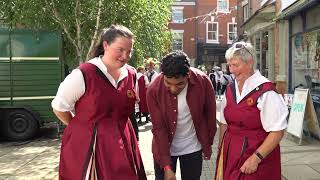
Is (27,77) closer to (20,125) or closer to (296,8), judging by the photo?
(20,125)

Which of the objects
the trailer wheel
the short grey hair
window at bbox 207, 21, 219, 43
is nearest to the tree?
the trailer wheel

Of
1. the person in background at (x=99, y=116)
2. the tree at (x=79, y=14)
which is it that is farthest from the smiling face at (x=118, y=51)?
the tree at (x=79, y=14)

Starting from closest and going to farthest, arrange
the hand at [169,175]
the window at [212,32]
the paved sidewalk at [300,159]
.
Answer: the hand at [169,175] < the paved sidewalk at [300,159] < the window at [212,32]

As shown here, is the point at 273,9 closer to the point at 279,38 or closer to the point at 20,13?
the point at 279,38

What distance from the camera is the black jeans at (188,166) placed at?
4.11 metres

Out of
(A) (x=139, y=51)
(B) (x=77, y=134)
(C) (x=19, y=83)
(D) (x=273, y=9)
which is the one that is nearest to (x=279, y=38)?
(D) (x=273, y=9)

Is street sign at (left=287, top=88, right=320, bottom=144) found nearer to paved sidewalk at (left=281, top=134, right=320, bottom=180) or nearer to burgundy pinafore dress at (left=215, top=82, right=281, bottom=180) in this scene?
paved sidewalk at (left=281, top=134, right=320, bottom=180)

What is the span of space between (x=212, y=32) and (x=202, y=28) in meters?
0.99

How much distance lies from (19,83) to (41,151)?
212cm

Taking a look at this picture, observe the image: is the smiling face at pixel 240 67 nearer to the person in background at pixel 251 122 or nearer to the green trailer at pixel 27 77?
the person in background at pixel 251 122

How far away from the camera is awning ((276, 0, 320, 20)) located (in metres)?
9.34

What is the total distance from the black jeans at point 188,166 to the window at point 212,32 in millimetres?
40145

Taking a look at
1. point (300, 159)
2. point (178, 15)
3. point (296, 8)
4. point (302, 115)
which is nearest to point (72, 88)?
point (300, 159)

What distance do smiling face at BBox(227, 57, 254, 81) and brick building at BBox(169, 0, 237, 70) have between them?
39704 millimetres
